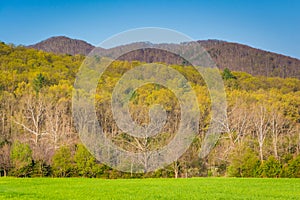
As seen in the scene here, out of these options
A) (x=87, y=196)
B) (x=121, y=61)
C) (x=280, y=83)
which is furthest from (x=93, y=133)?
(x=280, y=83)

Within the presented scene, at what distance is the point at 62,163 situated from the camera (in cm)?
3394

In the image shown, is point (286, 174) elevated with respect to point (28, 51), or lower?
lower

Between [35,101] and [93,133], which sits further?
[35,101]

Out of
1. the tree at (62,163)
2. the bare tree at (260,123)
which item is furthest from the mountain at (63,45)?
the tree at (62,163)

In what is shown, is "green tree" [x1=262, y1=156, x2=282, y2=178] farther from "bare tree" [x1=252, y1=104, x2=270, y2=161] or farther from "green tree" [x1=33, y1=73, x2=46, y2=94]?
"green tree" [x1=33, y1=73, x2=46, y2=94]

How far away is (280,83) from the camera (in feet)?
231

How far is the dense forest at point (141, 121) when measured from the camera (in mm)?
34062

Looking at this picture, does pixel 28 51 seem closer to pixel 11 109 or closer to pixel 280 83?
pixel 11 109

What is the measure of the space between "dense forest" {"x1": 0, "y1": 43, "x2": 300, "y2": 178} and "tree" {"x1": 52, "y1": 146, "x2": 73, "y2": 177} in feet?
0.23

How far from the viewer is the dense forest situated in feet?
112

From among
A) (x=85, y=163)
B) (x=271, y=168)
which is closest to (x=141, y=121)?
(x=85, y=163)

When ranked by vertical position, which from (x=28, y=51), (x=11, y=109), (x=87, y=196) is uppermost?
(x=28, y=51)

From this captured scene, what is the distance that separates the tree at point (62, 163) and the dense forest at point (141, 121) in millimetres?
71

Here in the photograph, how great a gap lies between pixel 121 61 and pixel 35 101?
65.7ft
